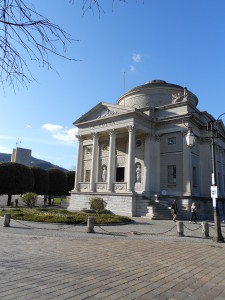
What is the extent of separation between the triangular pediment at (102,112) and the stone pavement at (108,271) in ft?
74.3

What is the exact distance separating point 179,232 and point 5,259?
400 inches

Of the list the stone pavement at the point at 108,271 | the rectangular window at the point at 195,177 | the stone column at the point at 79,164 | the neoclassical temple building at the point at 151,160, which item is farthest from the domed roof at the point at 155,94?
the stone pavement at the point at 108,271

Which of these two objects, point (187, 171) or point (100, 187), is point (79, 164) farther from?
point (187, 171)

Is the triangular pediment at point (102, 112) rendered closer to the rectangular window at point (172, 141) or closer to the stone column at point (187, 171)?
the rectangular window at point (172, 141)

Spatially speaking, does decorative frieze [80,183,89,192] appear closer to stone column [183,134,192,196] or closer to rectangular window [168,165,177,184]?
rectangular window [168,165,177,184]

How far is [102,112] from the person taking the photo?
114 feet

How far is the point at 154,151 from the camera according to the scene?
109 feet

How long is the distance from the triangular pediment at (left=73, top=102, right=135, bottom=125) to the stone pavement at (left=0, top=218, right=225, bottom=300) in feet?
74.3

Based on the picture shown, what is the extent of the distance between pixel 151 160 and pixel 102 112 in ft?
31.4

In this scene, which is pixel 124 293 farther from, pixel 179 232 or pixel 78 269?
pixel 179 232

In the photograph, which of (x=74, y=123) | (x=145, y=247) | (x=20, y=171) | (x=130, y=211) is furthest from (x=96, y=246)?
(x=20, y=171)

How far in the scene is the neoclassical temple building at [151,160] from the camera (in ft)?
94.8

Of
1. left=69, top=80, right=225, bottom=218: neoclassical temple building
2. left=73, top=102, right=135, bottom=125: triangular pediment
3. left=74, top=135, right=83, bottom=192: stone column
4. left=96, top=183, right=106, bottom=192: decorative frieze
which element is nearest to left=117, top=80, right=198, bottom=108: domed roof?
left=69, top=80, right=225, bottom=218: neoclassical temple building

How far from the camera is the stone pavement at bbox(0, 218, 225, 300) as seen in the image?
204 inches
